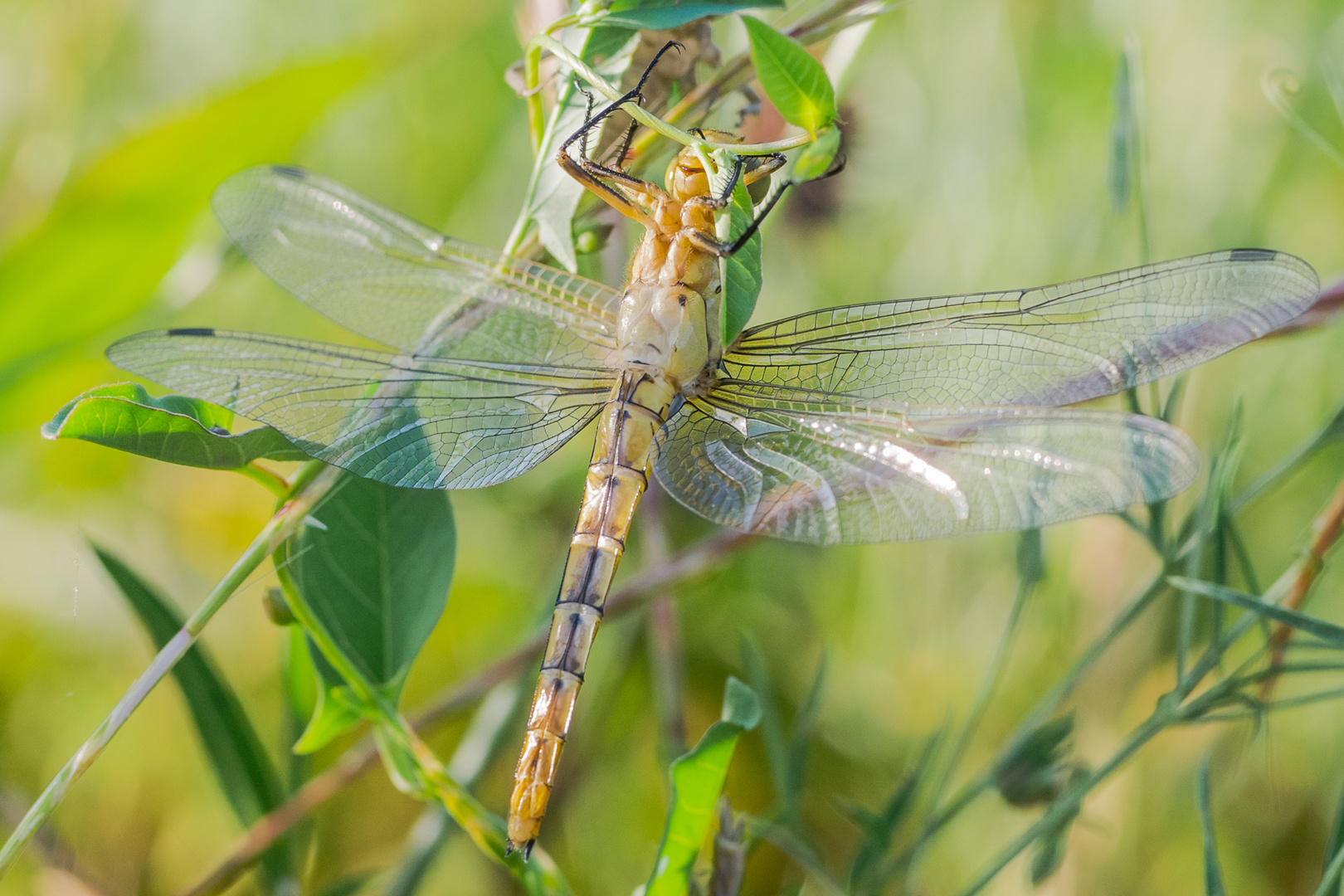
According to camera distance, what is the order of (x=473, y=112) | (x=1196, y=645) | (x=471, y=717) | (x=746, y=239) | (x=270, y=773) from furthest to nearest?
(x=473, y=112) < (x=1196, y=645) < (x=471, y=717) < (x=270, y=773) < (x=746, y=239)

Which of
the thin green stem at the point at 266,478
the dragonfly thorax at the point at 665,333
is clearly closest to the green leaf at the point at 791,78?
the dragonfly thorax at the point at 665,333

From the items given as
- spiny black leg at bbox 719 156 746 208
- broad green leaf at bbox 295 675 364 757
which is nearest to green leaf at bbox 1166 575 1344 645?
spiny black leg at bbox 719 156 746 208

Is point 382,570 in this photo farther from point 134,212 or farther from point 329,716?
point 134,212

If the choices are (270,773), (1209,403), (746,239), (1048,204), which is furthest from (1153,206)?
(270,773)

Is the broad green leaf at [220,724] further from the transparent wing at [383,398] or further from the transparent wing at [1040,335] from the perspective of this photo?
the transparent wing at [1040,335]

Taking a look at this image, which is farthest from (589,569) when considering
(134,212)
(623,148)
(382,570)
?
(134,212)

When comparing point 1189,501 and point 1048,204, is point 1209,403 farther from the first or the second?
point 1048,204
